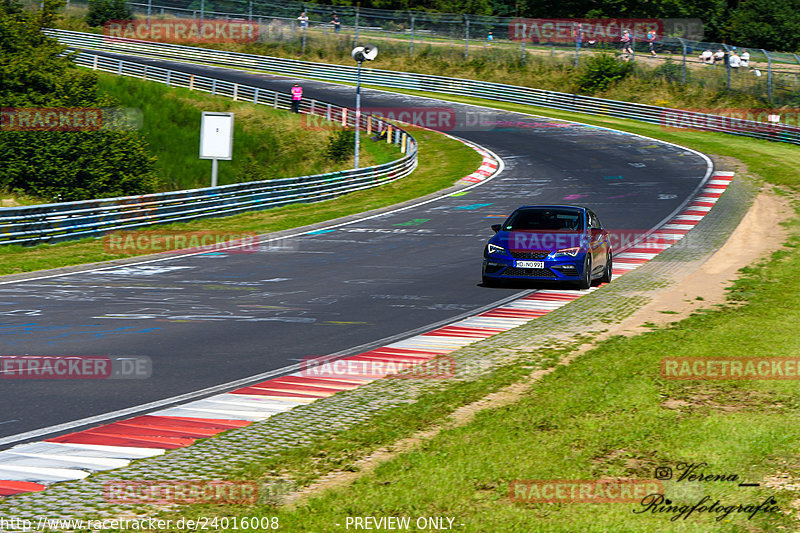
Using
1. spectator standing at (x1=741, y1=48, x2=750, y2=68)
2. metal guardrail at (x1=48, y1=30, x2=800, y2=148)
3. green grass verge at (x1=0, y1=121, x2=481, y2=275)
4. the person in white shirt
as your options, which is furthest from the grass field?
spectator standing at (x1=741, y1=48, x2=750, y2=68)

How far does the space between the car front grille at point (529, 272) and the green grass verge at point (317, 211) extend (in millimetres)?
9719

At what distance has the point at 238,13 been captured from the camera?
67.9m

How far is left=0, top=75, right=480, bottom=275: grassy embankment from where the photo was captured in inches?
1500

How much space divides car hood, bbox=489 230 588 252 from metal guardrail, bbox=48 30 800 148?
106 feet

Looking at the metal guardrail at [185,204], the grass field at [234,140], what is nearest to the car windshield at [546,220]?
the metal guardrail at [185,204]

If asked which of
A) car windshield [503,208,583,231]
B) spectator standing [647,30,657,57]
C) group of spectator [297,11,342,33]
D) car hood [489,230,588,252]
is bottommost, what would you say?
car hood [489,230,588,252]

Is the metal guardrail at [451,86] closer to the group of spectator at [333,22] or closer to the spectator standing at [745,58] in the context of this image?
the group of spectator at [333,22]

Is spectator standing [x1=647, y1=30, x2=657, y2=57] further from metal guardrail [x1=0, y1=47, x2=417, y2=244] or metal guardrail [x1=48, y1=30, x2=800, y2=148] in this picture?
metal guardrail [x1=0, y1=47, x2=417, y2=244]

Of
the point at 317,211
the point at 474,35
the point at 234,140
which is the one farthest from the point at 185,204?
the point at 474,35

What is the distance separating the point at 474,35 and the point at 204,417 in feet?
196

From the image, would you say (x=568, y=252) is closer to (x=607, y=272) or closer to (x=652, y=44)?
(x=607, y=272)

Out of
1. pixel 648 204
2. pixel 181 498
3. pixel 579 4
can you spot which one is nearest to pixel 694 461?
pixel 181 498

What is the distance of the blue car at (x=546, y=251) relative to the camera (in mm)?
16516

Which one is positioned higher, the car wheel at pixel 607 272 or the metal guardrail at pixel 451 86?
the metal guardrail at pixel 451 86
